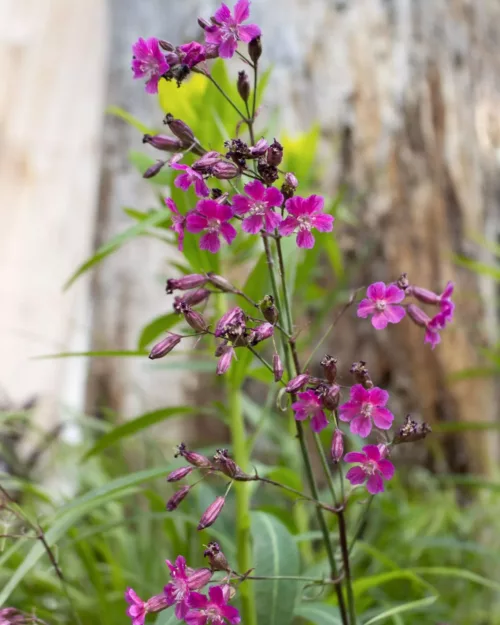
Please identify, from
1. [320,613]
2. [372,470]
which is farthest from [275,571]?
[372,470]

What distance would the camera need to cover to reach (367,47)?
1461 mm

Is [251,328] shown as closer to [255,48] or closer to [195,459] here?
[195,459]

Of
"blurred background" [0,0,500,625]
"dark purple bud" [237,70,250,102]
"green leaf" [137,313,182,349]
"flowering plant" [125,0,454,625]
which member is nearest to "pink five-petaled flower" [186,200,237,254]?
"flowering plant" [125,0,454,625]

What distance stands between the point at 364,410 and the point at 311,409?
1.2 inches

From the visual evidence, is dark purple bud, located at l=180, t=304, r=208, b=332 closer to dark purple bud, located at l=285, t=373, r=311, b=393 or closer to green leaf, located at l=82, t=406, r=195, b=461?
dark purple bud, located at l=285, t=373, r=311, b=393

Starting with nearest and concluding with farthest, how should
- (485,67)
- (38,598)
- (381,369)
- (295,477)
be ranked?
(295,477) → (38,598) → (381,369) → (485,67)

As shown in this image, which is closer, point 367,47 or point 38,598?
point 38,598

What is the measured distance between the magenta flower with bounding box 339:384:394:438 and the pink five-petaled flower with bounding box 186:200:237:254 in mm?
121

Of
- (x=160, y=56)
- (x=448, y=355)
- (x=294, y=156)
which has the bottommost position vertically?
(x=448, y=355)

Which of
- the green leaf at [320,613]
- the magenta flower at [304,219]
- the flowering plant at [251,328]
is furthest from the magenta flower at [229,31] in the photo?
the green leaf at [320,613]

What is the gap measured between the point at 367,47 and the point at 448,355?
759mm

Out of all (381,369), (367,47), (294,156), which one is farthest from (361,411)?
(367,47)

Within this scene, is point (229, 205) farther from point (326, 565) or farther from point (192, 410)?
point (326, 565)

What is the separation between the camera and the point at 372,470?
363 millimetres
